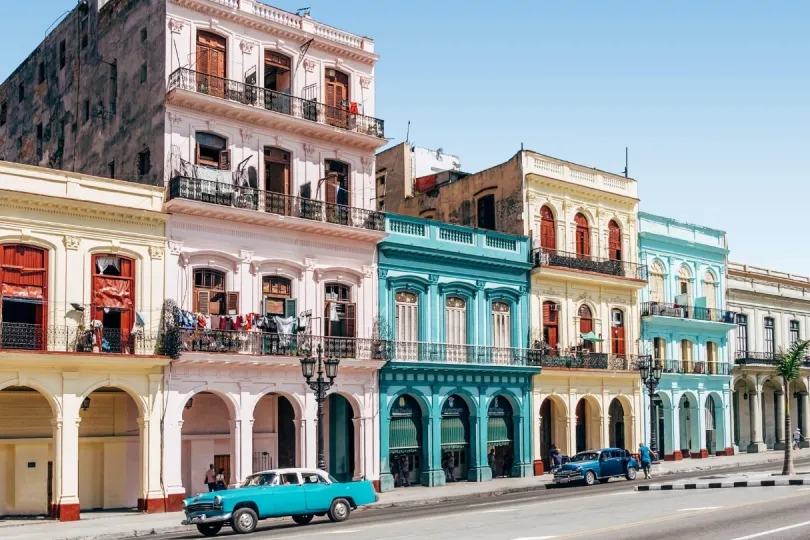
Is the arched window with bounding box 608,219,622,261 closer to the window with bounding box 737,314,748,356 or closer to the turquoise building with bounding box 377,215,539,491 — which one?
the turquoise building with bounding box 377,215,539,491

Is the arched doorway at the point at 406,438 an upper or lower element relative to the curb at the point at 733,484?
upper

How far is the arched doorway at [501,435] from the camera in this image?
41594 mm

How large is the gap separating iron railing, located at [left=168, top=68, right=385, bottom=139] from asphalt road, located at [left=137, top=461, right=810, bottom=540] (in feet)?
45.4

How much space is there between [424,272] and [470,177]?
8.95 meters

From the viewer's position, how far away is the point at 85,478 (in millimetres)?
32188

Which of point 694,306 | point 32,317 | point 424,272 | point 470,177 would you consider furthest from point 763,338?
point 32,317

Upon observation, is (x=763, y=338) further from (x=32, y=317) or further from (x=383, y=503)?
(x=32, y=317)

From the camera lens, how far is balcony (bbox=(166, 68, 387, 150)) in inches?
1298

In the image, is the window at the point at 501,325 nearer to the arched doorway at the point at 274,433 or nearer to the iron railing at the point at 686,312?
the arched doorway at the point at 274,433

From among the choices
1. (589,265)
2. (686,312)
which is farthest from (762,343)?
(589,265)

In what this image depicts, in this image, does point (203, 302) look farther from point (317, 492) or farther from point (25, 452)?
point (317, 492)

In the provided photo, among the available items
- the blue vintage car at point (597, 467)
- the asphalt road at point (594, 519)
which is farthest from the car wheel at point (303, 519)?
the blue vintage car at point (597, 467)

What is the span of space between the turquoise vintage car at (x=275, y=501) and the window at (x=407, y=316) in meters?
12.0

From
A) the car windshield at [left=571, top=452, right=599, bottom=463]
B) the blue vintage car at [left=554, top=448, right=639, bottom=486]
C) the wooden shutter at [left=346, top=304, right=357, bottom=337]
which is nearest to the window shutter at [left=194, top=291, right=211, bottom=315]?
the wooden shutter at [left=346, top=304, right=357, bottom=337]
